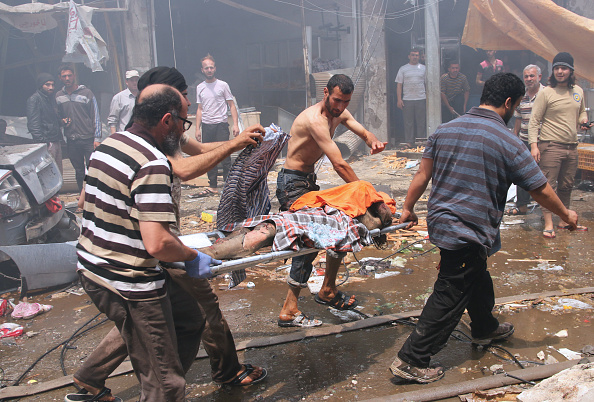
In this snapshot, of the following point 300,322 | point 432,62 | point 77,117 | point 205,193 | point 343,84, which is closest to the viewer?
point 343,84

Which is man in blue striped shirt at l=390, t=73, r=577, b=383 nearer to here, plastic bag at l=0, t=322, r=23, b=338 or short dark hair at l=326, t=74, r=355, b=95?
short dark hair at l=326, t=74, r=355, b=95

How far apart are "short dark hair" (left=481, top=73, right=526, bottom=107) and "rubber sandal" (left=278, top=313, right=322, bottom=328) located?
7.78ft

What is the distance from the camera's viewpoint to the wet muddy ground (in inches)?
139

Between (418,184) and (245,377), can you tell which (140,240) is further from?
(418,184)

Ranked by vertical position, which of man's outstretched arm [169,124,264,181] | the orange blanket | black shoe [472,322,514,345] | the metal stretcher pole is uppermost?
man's outstretched arm [169,124,264,181]

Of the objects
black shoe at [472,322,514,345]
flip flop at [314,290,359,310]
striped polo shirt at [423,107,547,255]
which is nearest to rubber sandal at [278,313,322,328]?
flip flop at [314,290,359,310]

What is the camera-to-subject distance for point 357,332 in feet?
14.0

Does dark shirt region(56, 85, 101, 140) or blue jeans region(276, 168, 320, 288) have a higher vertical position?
dark shirt region(56, 85, 101, 140)

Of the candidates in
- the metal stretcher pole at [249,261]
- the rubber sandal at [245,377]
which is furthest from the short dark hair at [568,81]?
the rubber sandal at [245,377]

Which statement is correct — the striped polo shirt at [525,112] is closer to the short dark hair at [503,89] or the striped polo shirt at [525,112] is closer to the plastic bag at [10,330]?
the short dark hair at [503,89]

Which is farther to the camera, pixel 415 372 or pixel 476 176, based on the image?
pixel 415 372

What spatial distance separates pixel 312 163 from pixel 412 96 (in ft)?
32.3

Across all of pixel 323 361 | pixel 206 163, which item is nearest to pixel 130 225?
pixel 206 163

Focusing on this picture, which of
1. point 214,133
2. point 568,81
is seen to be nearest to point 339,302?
point 568,81
